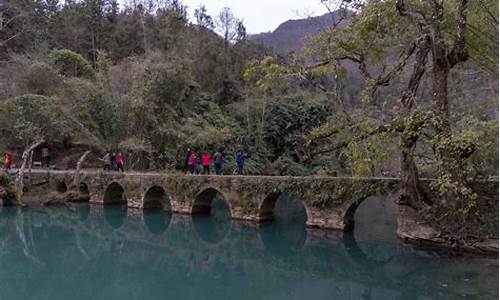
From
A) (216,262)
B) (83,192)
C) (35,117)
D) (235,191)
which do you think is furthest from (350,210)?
(35,117)

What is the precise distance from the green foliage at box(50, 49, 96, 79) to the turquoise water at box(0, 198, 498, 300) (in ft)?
48.8

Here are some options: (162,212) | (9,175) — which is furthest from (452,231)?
(9,175)

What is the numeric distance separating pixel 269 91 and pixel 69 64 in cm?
1479

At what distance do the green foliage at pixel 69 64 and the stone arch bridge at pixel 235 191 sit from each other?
10.4 metres

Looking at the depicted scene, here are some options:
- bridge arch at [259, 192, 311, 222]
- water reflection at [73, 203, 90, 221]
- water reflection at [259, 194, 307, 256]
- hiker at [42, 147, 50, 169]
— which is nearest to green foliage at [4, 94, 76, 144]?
hiker at [42, 147, 50, 169]

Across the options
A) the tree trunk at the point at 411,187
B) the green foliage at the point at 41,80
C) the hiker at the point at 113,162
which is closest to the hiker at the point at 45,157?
the green foliage at the point at 41,80

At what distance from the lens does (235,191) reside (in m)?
21.6

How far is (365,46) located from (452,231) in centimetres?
645

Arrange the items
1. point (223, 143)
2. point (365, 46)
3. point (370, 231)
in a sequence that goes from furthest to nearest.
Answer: point (223, 143)
point (370, 231)
point (365, 46)

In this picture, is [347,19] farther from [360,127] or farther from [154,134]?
[154,134]

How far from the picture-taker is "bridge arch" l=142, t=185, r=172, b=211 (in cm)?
2534

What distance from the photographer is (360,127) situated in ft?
47.7

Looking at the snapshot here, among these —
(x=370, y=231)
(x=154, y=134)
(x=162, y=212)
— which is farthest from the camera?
(x=154, y=134)

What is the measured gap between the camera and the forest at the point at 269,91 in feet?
45.9
